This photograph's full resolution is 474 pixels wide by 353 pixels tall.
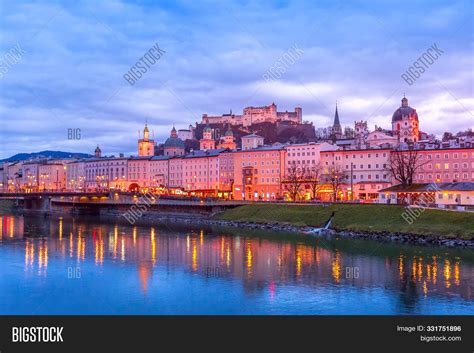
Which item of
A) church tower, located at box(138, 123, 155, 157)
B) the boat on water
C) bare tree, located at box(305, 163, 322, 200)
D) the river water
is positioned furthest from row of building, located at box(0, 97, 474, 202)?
the river water

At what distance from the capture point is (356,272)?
3628 cm

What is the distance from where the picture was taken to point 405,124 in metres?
132

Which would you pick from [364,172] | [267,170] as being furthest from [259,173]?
[364,172]

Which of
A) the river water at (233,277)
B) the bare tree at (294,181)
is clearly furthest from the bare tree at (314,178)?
the river water at (233,277)

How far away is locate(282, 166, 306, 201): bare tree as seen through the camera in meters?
97.4

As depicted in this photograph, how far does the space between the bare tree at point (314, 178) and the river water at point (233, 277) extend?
4225 centimetres

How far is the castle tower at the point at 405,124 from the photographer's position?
423 ft

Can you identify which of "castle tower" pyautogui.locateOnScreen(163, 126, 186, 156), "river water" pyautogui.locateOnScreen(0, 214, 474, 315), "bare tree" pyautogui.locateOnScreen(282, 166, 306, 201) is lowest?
"river water" pyautogui.locateOnScreen(0, 214, 474, 315)

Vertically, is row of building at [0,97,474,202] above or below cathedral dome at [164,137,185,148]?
below

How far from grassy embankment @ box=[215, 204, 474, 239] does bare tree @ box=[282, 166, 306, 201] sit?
16.7m

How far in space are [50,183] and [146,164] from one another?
5909cm

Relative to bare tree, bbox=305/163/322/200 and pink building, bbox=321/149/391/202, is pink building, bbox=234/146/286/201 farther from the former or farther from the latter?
pink building, bbox=321/149/391/202

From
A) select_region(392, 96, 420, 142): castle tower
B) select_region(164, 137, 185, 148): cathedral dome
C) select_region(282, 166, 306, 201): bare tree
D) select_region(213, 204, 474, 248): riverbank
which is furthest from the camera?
select_region(164, 137, 185, 148): cathedral dome

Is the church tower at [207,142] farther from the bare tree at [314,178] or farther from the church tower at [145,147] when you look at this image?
the bare tree at [314,178]
